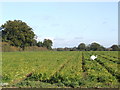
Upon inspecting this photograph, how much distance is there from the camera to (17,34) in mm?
79875

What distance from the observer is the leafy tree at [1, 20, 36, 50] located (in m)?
78.6

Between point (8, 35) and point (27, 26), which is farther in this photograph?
point (27, 26)

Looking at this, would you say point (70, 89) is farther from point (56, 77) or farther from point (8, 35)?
point (8, 35)

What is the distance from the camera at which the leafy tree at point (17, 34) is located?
3093 inches

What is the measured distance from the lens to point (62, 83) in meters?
10.2

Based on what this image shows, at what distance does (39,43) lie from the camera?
4616 inches

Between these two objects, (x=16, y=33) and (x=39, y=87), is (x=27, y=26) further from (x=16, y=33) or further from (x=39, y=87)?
(x=39, y=87)

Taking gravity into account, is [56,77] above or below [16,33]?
below

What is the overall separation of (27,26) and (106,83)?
7629 cm

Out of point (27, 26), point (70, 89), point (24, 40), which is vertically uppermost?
point (27, 26)

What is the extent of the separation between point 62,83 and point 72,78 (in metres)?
0.80

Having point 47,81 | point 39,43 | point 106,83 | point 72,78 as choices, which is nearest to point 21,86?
point 47,81

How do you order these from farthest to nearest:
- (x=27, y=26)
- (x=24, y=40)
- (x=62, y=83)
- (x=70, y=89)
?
(x=27, y=26) → (x=24, y=40) → (x=62, y=83) → (x=70, y=89)

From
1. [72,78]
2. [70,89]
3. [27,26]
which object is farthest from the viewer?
[27,26]
